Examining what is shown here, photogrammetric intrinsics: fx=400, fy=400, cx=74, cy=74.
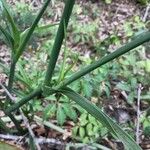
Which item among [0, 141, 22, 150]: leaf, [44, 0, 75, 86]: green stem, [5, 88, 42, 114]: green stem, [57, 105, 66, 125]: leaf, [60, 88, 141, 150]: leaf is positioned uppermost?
[57, 105, 66, 125]: leaf

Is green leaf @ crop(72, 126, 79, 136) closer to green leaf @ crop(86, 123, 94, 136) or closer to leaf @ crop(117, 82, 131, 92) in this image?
green leaf @ crop(86, 123, 94, 136)

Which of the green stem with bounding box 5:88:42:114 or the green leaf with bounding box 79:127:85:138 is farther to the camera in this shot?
the green leaf with bounding box 79:127:85:138

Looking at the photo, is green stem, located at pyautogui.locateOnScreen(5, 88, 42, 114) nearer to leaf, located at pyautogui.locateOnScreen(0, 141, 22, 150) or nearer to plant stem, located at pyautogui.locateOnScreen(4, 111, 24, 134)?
plant stem, located at pyautogui.locateOnScreen(4, 111, 24, 134)

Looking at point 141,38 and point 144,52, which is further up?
point 144,52

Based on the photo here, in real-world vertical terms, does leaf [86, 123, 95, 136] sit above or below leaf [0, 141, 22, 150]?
above

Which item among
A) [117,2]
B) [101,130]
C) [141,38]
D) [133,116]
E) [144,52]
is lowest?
[141,38]

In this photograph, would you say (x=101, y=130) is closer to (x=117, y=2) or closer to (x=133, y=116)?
(x=133, y=116)

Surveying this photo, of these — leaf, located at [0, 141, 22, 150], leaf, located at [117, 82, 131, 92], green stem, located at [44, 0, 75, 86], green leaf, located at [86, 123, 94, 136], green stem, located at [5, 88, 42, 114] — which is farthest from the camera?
leaf, located at [117, 82, 131, 92]

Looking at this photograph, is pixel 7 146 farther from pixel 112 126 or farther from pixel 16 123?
pixel 16 123

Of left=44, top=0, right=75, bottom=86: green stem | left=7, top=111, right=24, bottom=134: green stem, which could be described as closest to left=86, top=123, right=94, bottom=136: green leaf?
left=7, top=111, right=24, bottom=134: green stem

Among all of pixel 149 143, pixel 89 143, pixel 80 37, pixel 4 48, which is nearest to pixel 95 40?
pixel 80 37

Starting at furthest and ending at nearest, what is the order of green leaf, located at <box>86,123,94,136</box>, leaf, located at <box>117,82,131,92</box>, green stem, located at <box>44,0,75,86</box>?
leaf, located at <box>117,82,131,92</box>, green leaf, located at <box>86,123,94,136</box>, green stem, located at <box>44,0,75,86</box>
